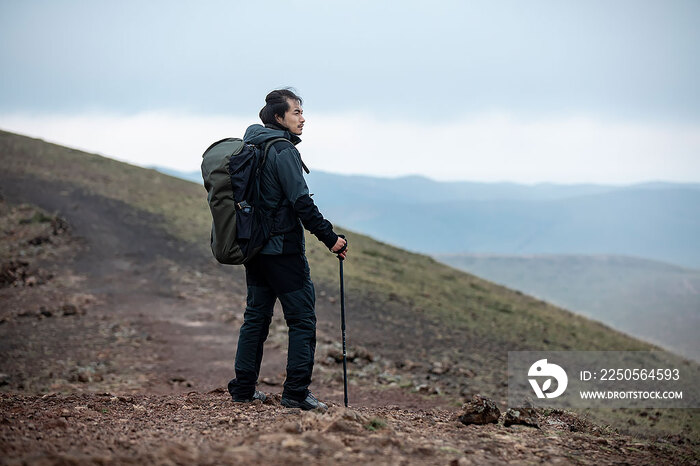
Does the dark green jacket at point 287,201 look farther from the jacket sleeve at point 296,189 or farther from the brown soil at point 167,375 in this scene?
the brown soil at point 167,375

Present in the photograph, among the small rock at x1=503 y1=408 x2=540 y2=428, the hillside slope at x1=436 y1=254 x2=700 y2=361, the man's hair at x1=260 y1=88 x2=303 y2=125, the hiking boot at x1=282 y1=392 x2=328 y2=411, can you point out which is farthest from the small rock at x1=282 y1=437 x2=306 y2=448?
the hillside slope at x1=436 y1=254 x2=700 y2=361

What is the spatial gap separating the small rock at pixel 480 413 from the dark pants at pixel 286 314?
55.9 inches

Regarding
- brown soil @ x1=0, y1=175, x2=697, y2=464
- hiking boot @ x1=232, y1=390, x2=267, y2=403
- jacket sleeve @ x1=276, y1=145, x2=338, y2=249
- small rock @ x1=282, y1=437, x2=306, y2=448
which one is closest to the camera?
small rock @ x1=282, y1=437, x2=306, y2=448

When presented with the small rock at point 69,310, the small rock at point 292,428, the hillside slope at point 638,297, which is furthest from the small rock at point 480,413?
the hillside slope at point 638,297

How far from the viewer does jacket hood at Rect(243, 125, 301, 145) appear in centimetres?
554

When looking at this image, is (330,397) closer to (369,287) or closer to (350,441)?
(350,441)

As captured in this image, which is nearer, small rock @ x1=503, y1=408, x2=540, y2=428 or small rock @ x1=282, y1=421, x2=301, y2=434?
small rock @ x1=282, y1=421, x2=301, y2=434

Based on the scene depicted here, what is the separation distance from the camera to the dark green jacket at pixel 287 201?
533cm

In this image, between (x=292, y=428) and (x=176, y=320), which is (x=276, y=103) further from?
(x=176, y=320)

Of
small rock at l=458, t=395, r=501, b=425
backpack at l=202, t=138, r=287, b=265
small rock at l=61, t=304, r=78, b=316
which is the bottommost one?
small rock at l=61, t=304, r=78, b=316

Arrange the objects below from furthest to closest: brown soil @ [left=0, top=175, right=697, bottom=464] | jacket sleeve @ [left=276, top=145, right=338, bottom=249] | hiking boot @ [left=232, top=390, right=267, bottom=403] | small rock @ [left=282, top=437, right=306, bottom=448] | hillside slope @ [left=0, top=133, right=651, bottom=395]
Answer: hillside slope @ [left=0, top=133, right=651, bottom=395] < hiking boot @ [left=232, top=390, right=267, bottom=403] < jacket sleeve @ [left=276, top=145, right=338, bottom=249] < brown soil @ [left=0, top=175, right=697, bottom=464] < small rock @ [left=282, top=437, right=306, bottom=448]

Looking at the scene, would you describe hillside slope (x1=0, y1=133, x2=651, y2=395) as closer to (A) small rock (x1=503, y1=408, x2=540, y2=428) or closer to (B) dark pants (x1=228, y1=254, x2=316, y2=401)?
(A) small rock (x1=503, y1=408, x2=540, y2=428)

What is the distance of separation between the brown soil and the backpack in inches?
54.8

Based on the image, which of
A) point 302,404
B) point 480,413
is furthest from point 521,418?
point 302,404
